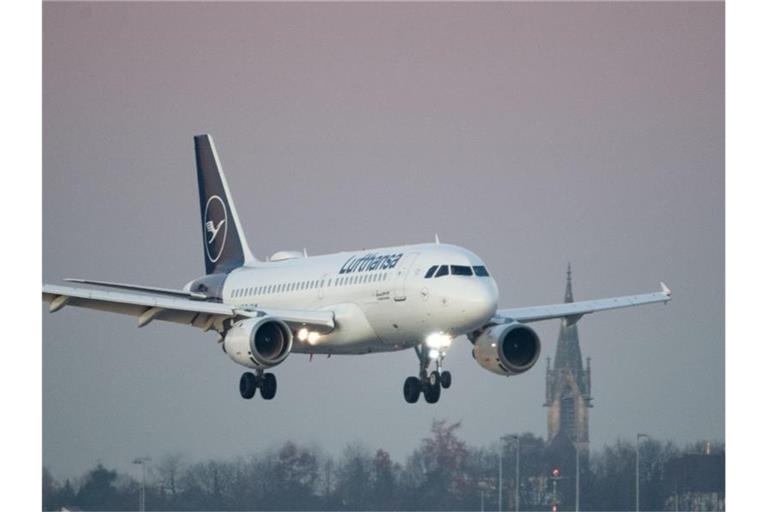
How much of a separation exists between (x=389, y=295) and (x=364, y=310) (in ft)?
4.95

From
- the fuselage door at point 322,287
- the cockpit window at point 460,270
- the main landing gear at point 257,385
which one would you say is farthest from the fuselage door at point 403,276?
the main landing gear at point 257,385

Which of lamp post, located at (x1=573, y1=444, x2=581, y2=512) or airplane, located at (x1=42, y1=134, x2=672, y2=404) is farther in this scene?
lamp post, located at (x1=573, y1=444, x2=581, y2=512)

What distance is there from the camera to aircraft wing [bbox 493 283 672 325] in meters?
60.7

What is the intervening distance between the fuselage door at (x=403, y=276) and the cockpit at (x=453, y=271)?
886 mm

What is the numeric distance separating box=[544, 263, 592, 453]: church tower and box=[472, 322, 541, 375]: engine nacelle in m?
36.2

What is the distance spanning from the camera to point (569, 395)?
396 ft

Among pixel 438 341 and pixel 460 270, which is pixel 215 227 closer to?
pixel 438 341

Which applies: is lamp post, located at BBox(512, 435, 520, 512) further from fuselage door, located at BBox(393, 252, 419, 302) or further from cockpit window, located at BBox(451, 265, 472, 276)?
cockpit window, located at BBox(451, 265, 472, 276)

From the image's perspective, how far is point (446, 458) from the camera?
84500mm

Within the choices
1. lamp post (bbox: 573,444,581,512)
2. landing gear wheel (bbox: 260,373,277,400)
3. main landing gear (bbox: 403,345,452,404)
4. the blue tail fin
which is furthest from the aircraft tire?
lamp post (bbox: 573,444,581,512)

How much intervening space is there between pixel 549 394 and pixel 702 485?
101 feet

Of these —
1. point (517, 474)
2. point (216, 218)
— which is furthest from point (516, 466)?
point (216, 218)
